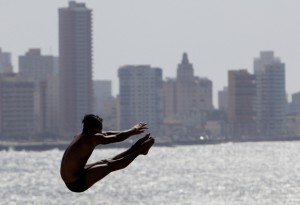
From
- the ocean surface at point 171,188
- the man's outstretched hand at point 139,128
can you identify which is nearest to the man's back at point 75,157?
the man's outstretched hand at point 139,128

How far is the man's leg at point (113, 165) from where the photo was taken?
1299 centimetres

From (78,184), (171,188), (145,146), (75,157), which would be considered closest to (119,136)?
(145,146)

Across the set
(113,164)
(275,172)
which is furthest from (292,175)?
(113,164)

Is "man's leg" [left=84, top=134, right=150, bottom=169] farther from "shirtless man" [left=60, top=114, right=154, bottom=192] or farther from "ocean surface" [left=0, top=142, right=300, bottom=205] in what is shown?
"ocean surface" [left=0, top=142, right=300, bottom=205]

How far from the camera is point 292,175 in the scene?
413ft

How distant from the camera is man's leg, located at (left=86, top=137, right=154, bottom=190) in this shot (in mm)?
12992

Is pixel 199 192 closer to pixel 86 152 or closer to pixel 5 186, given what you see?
pixel 5 186

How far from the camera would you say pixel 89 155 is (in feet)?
42.2

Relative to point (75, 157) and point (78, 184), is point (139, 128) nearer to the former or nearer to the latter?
point (75, 157)

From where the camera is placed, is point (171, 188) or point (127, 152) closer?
point (127, 152)

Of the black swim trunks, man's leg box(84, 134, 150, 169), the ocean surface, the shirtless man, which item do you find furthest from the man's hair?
the ocean surface

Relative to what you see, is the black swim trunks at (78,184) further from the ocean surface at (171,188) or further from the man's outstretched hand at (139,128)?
the ocean surface at (171,188)

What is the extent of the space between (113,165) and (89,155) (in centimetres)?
30

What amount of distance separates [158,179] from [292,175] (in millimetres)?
12723
